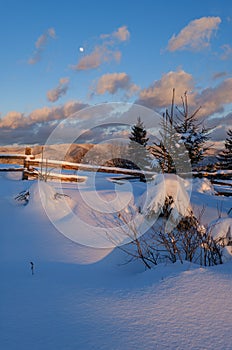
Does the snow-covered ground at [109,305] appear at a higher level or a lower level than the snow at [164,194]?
lower

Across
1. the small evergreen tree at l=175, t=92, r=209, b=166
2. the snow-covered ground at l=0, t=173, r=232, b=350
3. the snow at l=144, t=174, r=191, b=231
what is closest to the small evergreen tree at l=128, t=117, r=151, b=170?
the small evergreen tree at l=175, t=92, r=209, b=166

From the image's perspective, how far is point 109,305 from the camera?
228cm

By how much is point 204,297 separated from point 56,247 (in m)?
2.76

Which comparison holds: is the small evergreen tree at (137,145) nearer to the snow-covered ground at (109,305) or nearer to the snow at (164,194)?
the snow at (164,194)

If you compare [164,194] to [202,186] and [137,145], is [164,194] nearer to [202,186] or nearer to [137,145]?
[202,186]

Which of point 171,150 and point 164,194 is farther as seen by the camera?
point 171,150

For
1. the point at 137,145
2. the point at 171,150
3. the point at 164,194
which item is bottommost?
the point at 164,194

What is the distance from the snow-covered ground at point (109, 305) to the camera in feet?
5.95

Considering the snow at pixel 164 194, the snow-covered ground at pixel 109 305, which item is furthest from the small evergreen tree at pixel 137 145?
the snow-covered ground at pixel 109 305

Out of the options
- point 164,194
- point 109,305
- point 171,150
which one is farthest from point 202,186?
point 109,305

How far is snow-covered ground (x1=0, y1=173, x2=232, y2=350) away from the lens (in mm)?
1812

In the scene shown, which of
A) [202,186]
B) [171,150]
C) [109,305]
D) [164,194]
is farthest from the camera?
[171,150]

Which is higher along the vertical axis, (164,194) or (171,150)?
(171,150)

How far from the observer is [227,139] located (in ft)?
90.9
